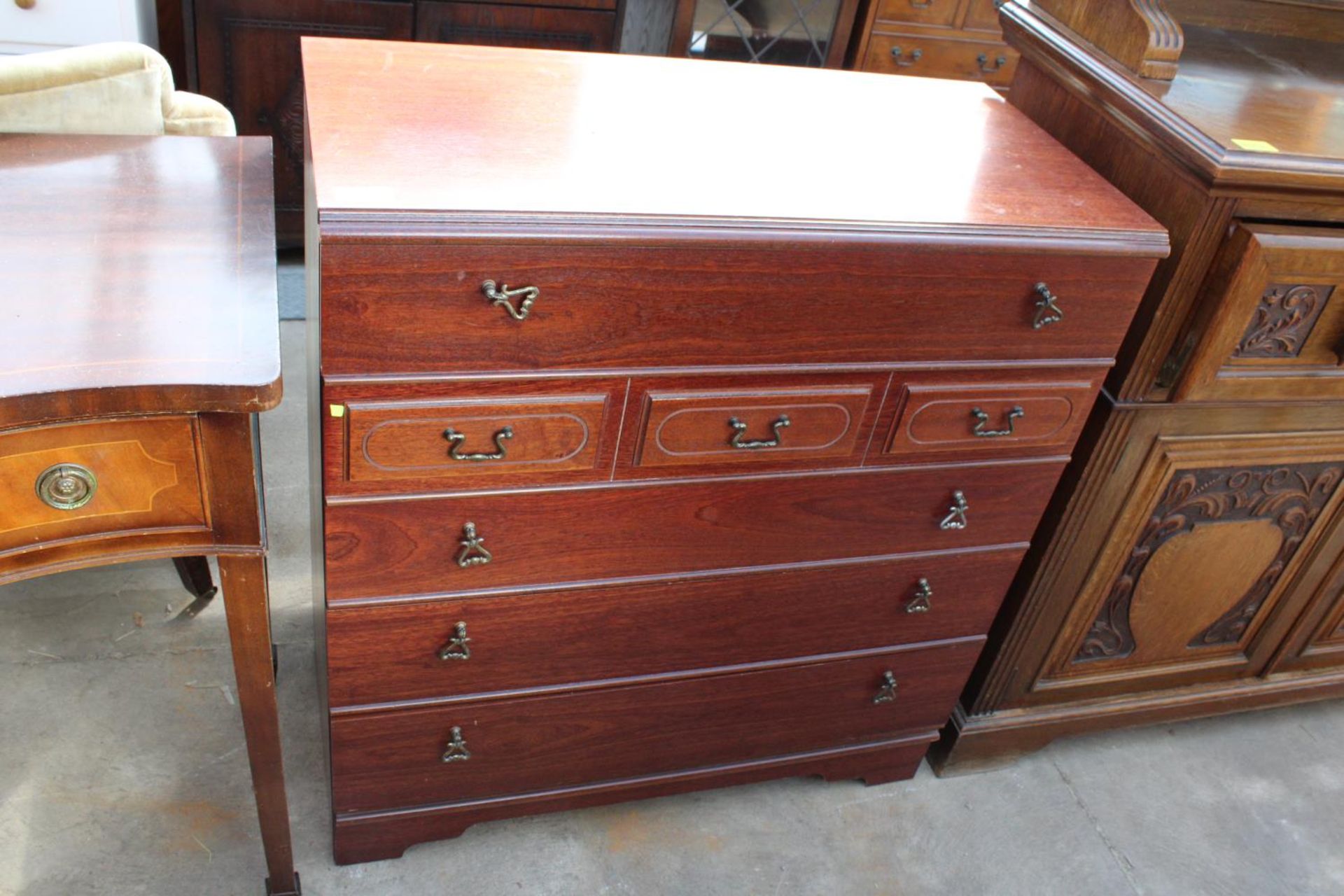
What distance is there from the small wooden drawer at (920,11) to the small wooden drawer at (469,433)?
222 cm

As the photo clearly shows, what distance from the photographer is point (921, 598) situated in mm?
1636

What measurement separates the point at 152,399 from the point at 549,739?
0.81 meters

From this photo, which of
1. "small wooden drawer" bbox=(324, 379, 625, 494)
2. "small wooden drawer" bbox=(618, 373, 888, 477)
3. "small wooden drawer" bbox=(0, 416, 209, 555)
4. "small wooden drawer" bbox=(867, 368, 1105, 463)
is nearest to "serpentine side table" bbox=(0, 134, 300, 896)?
"small wooden drawer" bbox=(0, 416, 209, 555)

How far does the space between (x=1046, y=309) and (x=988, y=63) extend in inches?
84.2

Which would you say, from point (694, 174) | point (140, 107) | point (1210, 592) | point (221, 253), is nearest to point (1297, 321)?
point (1210, 592)

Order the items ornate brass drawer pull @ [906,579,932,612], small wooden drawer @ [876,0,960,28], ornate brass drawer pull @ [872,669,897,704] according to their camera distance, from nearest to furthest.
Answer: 1. ornate brass drawer pull @ [906,579,932,612]
2. ornate brass drawer pull @ [872,669,897,704]
3. small wooden drawer @ [876,0,960,28]

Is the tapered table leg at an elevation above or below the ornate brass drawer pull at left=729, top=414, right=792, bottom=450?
below

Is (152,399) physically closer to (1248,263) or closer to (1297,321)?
(1248,263)

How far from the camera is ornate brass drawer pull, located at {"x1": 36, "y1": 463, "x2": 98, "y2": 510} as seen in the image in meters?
1.05

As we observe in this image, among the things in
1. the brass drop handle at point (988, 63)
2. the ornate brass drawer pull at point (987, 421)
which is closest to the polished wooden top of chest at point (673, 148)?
the ornate brass drawer pull at point (987, 421)

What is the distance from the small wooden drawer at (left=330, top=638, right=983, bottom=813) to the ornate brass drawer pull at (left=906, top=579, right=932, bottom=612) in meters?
0.10

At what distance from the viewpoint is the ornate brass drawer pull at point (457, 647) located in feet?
4.63

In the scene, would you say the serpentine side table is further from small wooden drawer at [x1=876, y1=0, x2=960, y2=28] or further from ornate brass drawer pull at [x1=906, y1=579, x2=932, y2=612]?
small wooden drawer at [x1=876, y1=0, x2=960, y2=28]

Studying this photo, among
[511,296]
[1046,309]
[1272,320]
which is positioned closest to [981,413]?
[1046,309]
